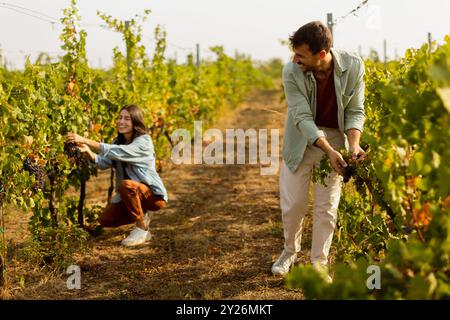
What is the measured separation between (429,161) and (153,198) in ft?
10.2

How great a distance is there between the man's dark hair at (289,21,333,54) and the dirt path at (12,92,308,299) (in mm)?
929

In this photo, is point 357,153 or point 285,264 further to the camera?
point 285,264

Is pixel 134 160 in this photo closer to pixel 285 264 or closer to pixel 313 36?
pixel 285 264

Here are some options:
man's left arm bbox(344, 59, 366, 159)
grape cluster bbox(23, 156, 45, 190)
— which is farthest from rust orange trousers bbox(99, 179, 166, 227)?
man's left arm bbox(344, 59, 366, 159)

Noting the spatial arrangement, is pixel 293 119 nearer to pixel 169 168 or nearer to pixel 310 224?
pixel 310 224

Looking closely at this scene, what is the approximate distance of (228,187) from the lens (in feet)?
22.0

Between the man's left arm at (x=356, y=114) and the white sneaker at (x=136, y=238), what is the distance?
2.00 metres

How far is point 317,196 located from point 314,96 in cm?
62

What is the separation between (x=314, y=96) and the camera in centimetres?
336

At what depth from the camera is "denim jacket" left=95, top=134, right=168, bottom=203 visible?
4332 millimetres

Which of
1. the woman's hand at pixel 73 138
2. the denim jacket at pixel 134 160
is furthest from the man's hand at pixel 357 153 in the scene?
the woman's hand at pixel 73 138

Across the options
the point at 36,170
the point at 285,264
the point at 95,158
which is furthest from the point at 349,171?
the point at 95,158

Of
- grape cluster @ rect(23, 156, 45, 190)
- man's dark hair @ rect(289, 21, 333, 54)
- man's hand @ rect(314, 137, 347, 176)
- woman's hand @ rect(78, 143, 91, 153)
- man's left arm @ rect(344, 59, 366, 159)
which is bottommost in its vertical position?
grape cluster @ rect(23, 156, 45, 190)

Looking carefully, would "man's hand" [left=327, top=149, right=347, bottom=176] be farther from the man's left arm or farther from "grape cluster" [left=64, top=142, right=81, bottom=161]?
"grape cluster" [left=64, top=142, right=81, bottom=161]
